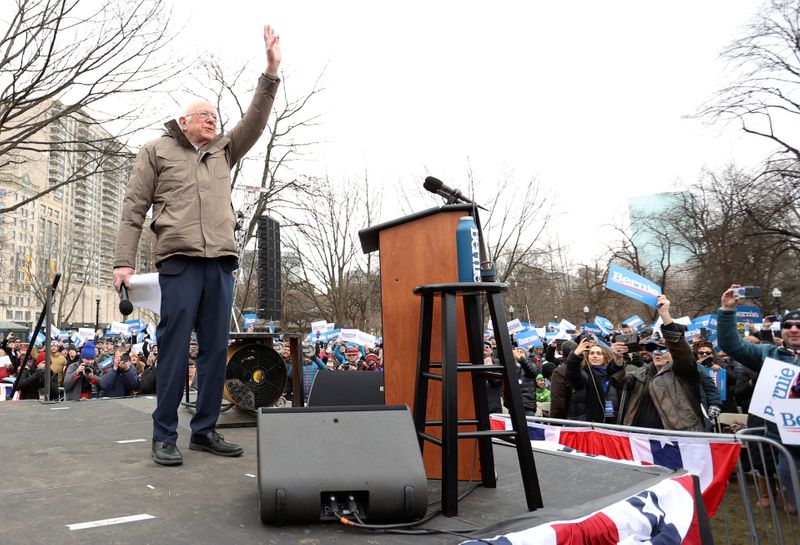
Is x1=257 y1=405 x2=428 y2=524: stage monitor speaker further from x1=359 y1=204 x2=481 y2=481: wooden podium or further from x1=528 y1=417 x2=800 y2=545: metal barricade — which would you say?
x1=528 y1=417 x2=800 y2=545: metal barricade

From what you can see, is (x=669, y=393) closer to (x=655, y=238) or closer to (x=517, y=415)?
(x=517, y=415)

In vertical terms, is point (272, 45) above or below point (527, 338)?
above

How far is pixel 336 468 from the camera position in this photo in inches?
80.0

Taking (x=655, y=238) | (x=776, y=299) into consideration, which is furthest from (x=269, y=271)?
(x=655, y=238)

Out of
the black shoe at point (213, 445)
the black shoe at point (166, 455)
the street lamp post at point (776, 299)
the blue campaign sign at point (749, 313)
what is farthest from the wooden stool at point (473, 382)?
the street lamp post at point (776, 299)

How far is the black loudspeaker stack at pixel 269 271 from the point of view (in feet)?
38.0

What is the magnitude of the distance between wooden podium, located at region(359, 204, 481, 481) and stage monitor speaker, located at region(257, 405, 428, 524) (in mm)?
594

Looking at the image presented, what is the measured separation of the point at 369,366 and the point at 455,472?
11689 millimetres

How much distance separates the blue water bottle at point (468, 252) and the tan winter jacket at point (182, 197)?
131cm

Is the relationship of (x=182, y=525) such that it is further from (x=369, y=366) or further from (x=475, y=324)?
(x=369, y=366)

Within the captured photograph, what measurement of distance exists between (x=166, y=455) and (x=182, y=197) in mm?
1347

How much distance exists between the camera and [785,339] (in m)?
5.24

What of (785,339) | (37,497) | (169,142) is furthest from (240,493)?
(785,339)

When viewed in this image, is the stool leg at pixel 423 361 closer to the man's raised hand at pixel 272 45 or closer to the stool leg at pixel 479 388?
the stool leg at pixel 479 388
